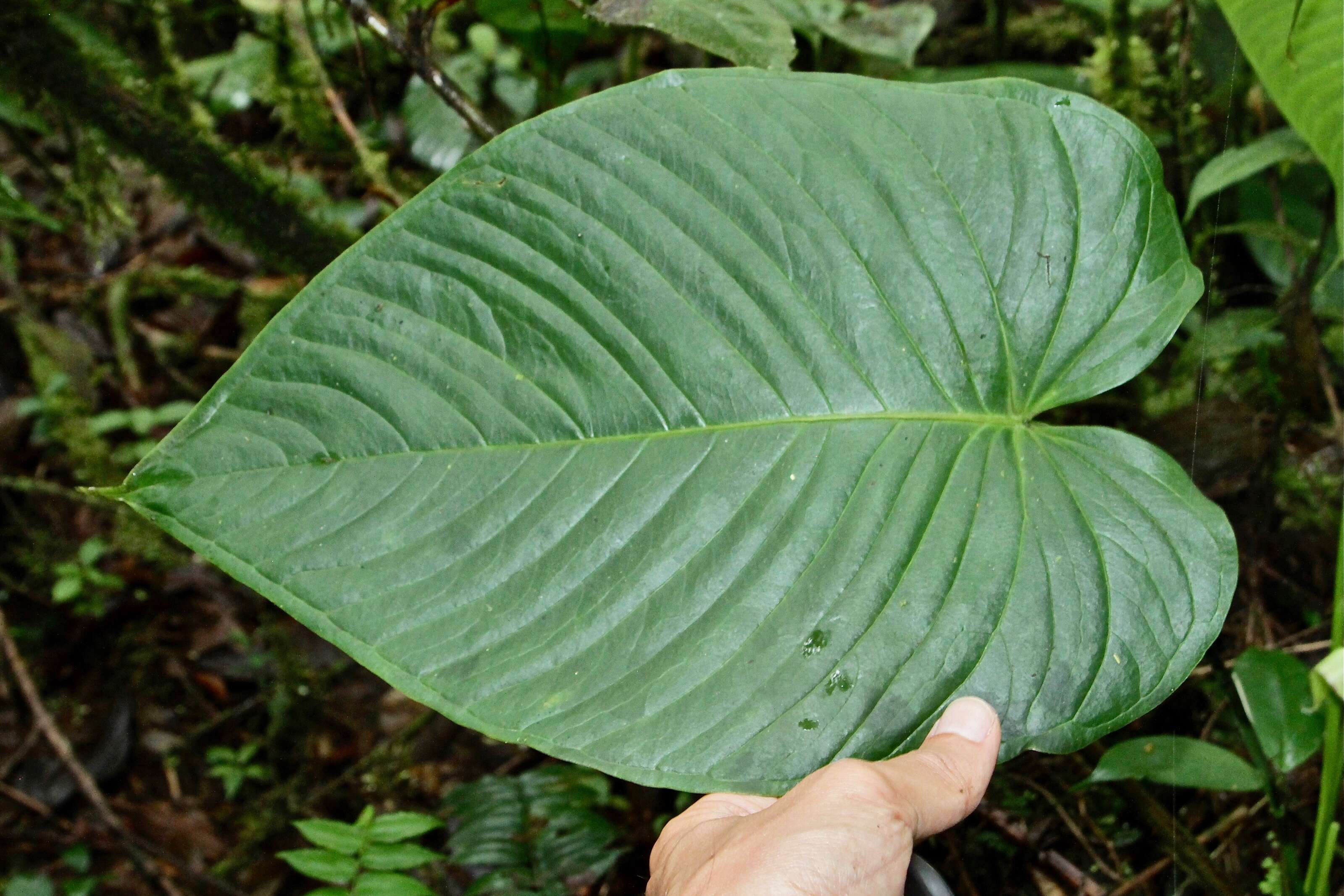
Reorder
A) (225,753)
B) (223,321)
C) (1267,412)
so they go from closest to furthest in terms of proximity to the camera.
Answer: (1267,412), (225,753), (223,321)

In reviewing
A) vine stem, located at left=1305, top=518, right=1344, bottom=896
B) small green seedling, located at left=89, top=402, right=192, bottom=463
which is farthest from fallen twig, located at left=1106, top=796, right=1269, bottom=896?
small green seedling, located at left=89, top=402, right=192, bottom=463

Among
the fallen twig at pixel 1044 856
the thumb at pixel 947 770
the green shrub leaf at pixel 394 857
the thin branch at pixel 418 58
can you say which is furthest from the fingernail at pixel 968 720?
the thin branch at pixel 418 58

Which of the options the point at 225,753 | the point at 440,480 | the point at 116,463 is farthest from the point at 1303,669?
the point at 116,463

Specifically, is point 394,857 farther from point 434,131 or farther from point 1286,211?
point 1286,211

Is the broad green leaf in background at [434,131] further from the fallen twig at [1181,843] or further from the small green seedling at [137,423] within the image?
the fallen twig at [1181,843]

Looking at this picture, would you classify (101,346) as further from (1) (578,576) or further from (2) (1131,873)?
(2) (1131,873)
